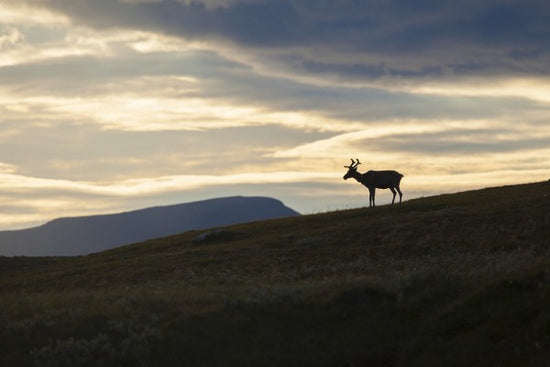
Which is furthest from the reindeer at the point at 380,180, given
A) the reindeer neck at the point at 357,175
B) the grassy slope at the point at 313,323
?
the grassy slope at the point at 313,323

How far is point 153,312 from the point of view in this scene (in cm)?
2206

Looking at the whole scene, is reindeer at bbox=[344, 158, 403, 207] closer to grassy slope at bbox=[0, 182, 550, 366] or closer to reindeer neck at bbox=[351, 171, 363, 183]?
reindeer neck at bbox=[351, 171, 363, 183]

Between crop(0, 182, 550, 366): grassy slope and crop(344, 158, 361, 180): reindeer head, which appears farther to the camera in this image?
crop(344, 158, 361, 180): reindeer head

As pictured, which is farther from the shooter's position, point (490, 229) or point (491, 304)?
point (490, 229)

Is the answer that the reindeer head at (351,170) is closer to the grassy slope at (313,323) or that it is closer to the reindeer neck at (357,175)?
the reindeer neck at (357,175)

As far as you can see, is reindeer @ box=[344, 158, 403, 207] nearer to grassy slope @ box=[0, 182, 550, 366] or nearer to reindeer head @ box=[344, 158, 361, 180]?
reindeer head @ box=[344, 158, 361, 180]

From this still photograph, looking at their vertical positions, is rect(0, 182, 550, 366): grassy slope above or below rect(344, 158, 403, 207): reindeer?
below

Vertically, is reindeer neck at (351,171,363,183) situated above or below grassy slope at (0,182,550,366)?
above

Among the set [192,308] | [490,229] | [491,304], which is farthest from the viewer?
[490,229]

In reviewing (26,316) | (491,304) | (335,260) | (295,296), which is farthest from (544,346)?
(335,260)

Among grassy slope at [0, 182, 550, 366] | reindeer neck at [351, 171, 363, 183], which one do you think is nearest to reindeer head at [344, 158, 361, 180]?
reindeer neck at [351, 171, 363, 183]

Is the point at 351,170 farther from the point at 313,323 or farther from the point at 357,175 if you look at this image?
the point at 313,323

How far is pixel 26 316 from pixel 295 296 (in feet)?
29.2

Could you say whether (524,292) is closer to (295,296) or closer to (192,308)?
(295,296)
